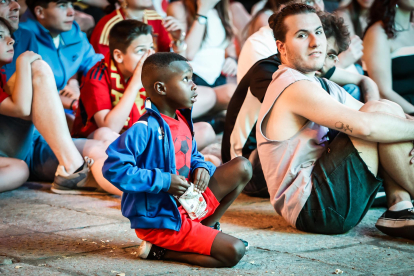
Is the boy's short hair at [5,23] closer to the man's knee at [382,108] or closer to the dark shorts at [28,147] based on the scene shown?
the dark shorts at [28,147]

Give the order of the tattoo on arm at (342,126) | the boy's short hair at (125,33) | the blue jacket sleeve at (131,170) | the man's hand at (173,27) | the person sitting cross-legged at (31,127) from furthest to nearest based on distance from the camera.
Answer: the man's hand at (173,27), the boy's short hair at (125,33), the person sitting cross-legged at (31,127), the tattoo on arm at (342,126), the blue jacket sleeve at (131,170)

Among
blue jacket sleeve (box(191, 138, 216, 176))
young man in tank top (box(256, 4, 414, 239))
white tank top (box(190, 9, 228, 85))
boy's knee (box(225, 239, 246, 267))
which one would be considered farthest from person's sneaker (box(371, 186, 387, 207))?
white tank top (box(190, 9, 228, 85))

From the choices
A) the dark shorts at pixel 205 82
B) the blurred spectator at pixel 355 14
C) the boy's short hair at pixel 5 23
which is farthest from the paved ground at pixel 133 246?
the blurred spectator at pixel 355 14

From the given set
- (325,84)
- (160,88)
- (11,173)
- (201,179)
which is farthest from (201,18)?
(201,179)

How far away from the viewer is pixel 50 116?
274 centimetres

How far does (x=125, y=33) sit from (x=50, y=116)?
753mm

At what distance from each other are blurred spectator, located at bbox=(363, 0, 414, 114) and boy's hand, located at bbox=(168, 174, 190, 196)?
2625 mm

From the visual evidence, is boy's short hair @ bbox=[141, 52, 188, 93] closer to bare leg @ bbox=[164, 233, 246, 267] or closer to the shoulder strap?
bare leg @ bbox=[164, 233, 246, 267]

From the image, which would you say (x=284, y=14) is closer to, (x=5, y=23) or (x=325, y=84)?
(x=325, y=84)

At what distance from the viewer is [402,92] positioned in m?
3.84

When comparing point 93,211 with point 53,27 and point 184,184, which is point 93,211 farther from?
point 53,27

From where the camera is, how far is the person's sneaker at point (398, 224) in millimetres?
1973

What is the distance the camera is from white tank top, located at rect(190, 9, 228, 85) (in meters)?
4.14

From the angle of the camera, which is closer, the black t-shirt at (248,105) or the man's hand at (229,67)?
the black t-shirt at (248,105)
